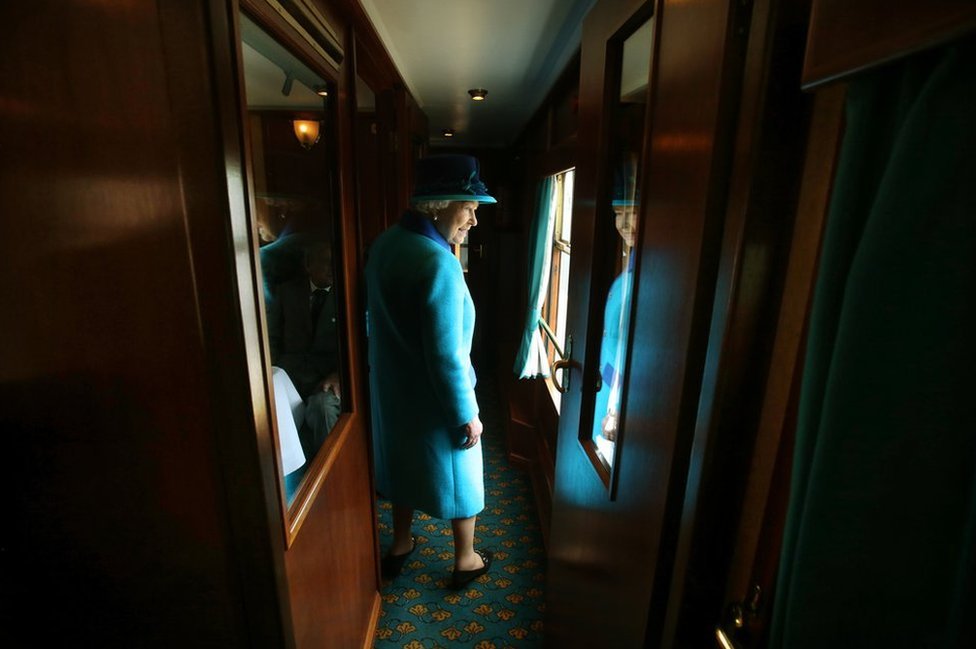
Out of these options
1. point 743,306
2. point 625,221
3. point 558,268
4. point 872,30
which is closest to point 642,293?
point 743,306

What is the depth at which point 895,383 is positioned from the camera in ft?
1.23

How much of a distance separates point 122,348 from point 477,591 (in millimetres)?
1629

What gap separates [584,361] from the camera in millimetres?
1120

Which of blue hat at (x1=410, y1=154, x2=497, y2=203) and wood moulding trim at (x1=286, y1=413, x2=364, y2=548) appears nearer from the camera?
wood moulding trim at (x1=286, y1=413, x2=364, y2=548)

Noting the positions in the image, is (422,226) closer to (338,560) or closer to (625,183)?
(625,183)

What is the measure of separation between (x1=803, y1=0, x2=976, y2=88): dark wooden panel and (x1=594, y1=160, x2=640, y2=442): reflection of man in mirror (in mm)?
579

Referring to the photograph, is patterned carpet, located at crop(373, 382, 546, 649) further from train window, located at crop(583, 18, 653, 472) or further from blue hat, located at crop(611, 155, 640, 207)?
blue hat, located at crop(611, 155, 640, 207)

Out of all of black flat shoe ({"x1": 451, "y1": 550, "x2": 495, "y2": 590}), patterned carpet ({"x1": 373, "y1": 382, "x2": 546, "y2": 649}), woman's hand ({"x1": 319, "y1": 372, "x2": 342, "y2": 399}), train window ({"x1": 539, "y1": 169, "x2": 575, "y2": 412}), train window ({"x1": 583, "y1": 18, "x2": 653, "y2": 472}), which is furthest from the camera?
train window ({"x1": 539, "y1": 169, "x2": 575, "y2": 412})

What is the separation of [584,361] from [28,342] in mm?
987

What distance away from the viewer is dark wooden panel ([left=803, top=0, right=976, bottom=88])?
314 mm

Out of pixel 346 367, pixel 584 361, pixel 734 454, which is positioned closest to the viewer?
pixel 734 454

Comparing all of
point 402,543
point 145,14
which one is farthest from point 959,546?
point 402,543

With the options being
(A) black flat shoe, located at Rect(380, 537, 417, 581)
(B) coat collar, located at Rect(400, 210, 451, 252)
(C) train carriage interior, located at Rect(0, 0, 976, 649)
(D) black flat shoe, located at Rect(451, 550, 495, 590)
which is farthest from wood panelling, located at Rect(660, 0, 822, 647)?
(A) black flat shoe, located at Rect(380, 537, 417, 581)

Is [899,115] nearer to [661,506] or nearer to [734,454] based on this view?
[734,454]
